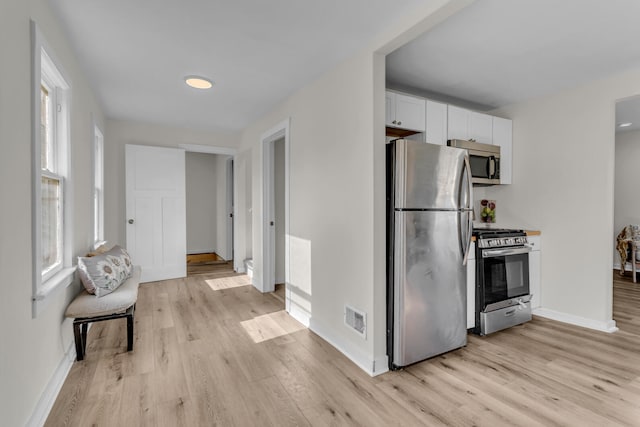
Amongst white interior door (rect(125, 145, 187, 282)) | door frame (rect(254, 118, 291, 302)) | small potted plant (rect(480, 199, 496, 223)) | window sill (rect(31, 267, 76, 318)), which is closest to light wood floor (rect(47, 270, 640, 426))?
window sill (rect(31, 267, 76, 318))

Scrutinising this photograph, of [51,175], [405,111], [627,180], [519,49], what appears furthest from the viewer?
[627,180]

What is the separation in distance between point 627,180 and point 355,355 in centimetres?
610

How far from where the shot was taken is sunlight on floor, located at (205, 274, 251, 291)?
15.1 ft

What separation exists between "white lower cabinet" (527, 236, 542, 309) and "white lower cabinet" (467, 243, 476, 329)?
2.95ft

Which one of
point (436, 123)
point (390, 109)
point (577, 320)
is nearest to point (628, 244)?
point (577, 320)

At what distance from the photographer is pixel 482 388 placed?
2051 mm

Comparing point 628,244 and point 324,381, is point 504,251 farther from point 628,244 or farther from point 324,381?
point 628,244

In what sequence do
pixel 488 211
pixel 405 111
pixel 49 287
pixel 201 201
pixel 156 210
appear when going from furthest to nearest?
pixel 201 201 < pixel 156 210 < pixel 488 211 < pixel 405 111 < pixel 49 287

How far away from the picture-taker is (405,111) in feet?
9.03

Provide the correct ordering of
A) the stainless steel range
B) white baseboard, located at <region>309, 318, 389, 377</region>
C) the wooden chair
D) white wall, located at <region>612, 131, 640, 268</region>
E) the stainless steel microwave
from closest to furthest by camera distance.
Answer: white baseboard, located at <region>309, 318, 389, 377</region>, the stainless steel range, the stainless steel microwave, the wooden chair, white wall, located at <region>612, 131, 640, 268</region>

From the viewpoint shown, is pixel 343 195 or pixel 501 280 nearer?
pixel 343 195

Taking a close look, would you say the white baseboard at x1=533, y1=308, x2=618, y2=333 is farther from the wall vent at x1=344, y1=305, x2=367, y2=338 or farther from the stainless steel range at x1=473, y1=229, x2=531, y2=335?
the wall vent at x1=344, y1=305, x2=367, y2=338

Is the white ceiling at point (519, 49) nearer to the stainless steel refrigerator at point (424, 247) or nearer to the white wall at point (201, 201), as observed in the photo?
the stainless steel refrigerator at point (424, 247)

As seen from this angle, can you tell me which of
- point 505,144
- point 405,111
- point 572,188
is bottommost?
point 572,188
